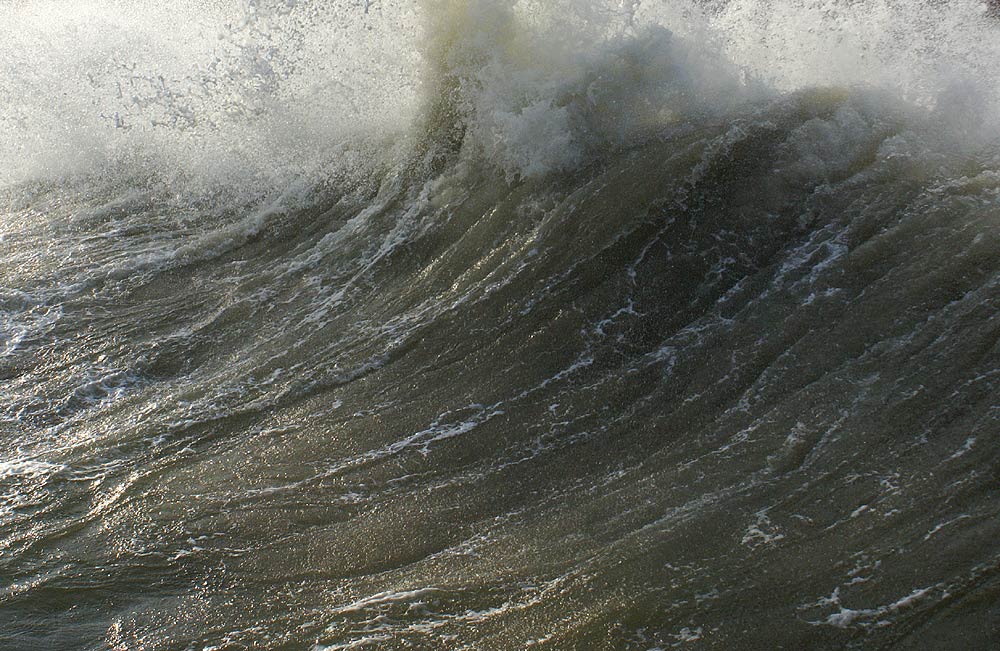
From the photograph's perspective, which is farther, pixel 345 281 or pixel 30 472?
pixel 345 281

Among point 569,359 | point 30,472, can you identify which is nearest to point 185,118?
point 30,472

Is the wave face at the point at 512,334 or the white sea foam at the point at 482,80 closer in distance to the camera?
the wave face at the point at 512,334

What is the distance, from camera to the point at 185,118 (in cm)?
879

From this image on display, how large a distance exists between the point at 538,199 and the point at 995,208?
10.7 feet

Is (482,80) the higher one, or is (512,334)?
(482,80)

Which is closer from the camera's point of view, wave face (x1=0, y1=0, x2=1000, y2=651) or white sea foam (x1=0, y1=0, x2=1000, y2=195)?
wave face (x1=0, y1=0, x2=1000, y2=651)

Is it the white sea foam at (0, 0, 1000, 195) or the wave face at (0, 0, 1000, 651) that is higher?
the white sea foam at (0, 0, 1000, 195)

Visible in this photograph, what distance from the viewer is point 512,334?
5668 millimetres

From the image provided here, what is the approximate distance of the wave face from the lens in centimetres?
392

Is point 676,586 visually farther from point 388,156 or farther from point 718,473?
point 388,156

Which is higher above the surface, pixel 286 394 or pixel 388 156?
pixel 388 156

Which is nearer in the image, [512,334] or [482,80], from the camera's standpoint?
[512,334]

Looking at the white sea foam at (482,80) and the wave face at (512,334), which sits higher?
the white sea foam at (482,80)

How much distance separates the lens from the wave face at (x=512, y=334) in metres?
3.92
